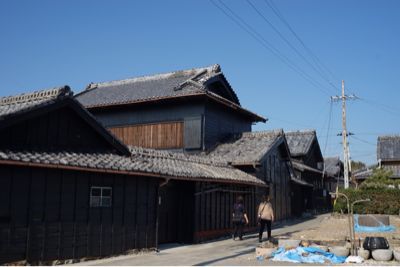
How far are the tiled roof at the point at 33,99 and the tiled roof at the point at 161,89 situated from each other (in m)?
10.7

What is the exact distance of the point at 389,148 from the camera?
4278 cm

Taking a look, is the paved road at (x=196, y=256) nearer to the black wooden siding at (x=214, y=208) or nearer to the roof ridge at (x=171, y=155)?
the black wooden siding at (x=214, y=208)

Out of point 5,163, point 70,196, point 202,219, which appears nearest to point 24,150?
point 5,163

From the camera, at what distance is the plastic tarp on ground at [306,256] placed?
11688 mm

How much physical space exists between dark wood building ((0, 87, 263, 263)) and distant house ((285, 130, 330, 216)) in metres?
23.5

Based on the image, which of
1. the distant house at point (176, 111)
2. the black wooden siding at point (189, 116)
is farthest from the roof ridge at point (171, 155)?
the distant house at point (176, 111)

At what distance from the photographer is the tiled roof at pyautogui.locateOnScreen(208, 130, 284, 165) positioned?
22375mm

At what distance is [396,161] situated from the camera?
135 ft

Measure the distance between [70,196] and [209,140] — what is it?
13494 mm

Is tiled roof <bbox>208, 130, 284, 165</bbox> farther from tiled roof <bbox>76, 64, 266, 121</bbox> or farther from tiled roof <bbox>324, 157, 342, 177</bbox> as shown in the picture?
tiled roof <bbox>324, 157, 342, 177</bbox>

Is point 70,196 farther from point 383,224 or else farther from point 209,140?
point 383,224

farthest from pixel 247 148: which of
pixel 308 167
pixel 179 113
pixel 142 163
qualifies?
pixel 308 167

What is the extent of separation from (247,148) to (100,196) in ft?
42.1

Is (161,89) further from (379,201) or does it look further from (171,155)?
(379,201)
